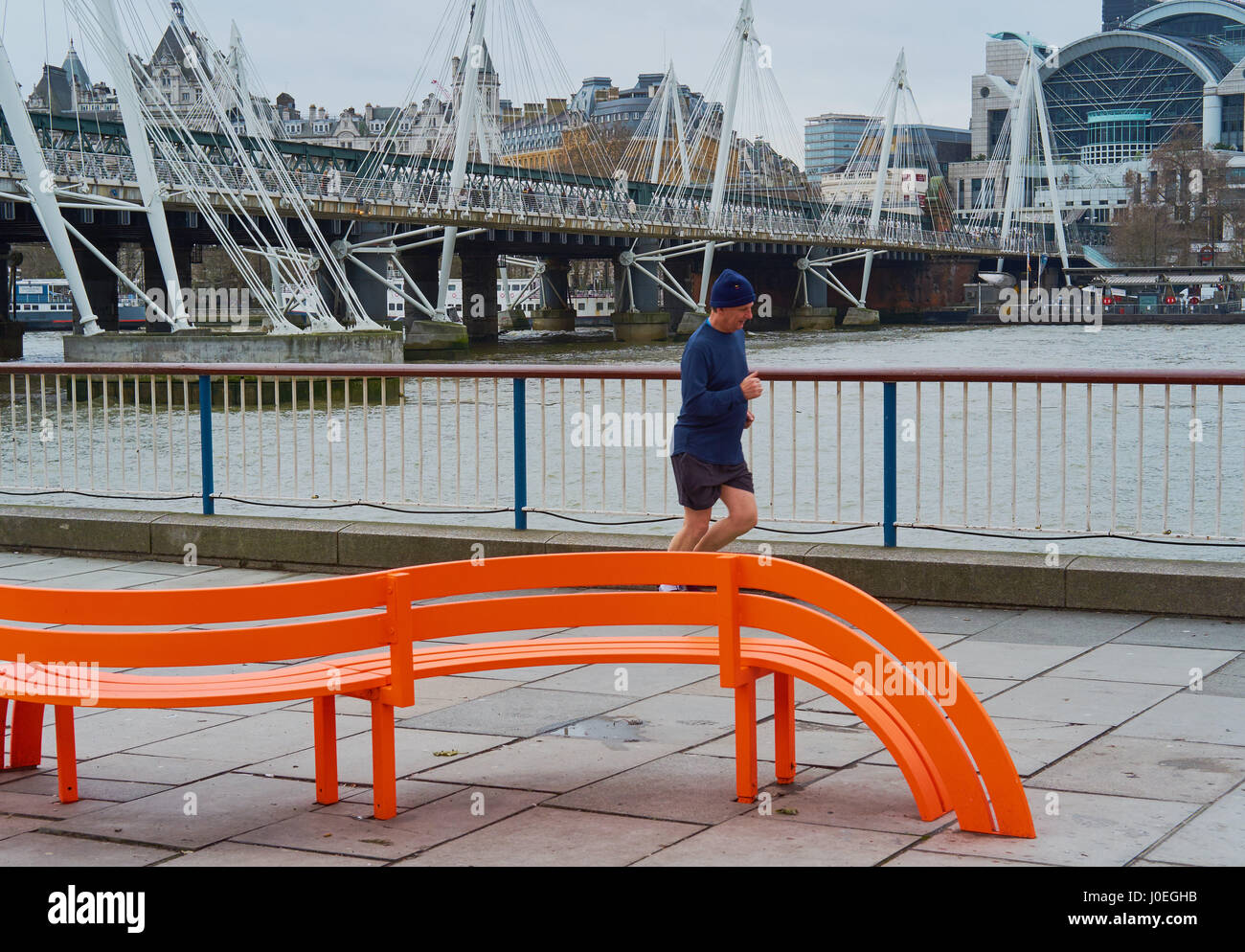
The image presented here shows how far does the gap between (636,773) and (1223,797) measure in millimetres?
1700

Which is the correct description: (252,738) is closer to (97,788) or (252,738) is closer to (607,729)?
(97,788)

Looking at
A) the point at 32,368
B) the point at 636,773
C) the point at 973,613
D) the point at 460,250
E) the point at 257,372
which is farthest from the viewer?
the point at 460,250

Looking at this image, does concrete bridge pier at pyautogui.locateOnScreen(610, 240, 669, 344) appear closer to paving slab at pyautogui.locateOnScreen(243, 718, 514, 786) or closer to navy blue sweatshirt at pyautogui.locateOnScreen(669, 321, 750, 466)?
navy blue sweatshirt at pyautogui.locateOnScreen(669, 321, 750, 466)

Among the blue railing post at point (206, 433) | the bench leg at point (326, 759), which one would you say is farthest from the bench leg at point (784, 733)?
the blue railing post at point (206, 433)

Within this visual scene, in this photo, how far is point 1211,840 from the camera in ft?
13.9

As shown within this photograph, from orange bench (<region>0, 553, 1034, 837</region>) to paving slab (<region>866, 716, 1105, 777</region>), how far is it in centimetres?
42

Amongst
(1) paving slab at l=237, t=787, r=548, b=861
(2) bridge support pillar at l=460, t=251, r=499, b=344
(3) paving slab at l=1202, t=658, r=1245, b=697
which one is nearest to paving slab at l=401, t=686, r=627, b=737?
(1) paving slab at l=237, t=787, r=548, b=861

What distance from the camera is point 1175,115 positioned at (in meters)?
144

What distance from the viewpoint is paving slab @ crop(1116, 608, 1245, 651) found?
688 cm

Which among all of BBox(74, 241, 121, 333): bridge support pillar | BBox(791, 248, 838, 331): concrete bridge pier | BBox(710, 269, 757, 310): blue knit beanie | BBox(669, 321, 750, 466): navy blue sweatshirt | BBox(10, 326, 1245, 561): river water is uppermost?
BBox(74, 241, 121, 333): bridge support pillar

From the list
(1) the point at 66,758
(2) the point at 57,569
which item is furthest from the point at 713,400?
(2) the point at 57,569

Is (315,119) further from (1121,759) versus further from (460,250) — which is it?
(1121,759)

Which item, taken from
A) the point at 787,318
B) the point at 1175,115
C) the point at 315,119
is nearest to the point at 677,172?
the point at 787,318

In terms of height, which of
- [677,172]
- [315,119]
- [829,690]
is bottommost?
[829,690]
